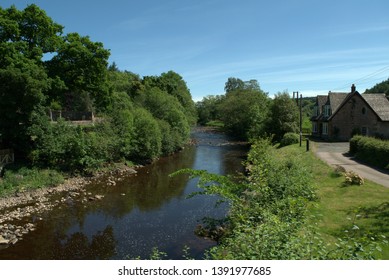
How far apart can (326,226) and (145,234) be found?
1045cm

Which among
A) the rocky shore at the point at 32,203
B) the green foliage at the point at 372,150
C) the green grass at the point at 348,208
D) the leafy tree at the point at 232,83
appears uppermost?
the leafy tree at the point at 232,83

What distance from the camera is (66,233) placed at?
65.4 ft

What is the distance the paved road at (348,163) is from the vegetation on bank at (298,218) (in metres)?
2.05

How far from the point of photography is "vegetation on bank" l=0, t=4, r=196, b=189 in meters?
27.7

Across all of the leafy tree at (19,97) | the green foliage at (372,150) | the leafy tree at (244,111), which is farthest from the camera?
the leafy tree at (244,111)

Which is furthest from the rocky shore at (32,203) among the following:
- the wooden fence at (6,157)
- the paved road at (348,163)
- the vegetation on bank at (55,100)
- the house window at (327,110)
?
the house window at (327,110)

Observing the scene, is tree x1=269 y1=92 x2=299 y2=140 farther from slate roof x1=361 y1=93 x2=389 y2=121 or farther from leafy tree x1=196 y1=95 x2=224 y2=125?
leafy tree x1=196 y1=95 x2=224 y2=125

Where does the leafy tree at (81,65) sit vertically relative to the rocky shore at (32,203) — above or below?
above

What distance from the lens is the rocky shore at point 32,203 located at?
19.4 metres

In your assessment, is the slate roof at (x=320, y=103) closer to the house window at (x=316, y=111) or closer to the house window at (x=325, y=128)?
the house window at (x=316, y=111)

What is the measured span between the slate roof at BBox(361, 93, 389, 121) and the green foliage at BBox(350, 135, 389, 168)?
35.1ft

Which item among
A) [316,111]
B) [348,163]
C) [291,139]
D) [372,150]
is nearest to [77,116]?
[291,139]
